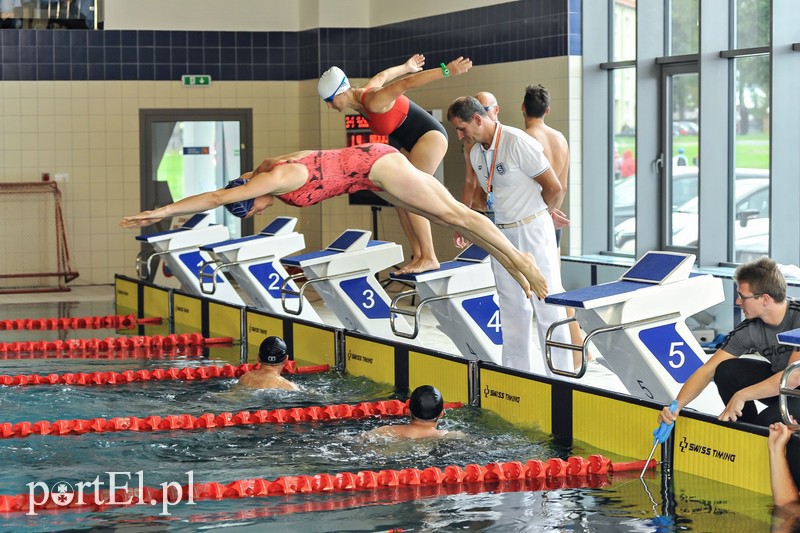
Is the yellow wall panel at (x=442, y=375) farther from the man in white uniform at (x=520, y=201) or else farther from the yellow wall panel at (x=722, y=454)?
the yellow wall panel at (x=722, y=454)

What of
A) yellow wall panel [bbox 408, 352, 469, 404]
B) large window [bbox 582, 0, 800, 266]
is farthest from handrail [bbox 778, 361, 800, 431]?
large window [bbox 582, 0, 800, 266]

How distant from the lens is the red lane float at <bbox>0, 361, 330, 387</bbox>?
7.36 metres

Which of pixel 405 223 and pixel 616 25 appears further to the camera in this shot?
pixel 616 25

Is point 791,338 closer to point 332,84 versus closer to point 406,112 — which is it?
point 332,84

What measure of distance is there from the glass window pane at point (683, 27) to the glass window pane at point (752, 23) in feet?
1.75

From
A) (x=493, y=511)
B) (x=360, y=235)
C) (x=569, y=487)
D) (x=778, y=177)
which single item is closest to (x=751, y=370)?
(x=569, y=487)

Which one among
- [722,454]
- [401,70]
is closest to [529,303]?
[401,70]

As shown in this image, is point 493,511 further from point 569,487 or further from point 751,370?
point 751,370

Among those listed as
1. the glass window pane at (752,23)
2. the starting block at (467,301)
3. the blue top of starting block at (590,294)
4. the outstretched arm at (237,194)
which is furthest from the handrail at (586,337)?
the glass window pane at (752,23)

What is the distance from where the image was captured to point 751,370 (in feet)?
15.2

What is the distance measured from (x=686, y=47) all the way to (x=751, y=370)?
252 inches

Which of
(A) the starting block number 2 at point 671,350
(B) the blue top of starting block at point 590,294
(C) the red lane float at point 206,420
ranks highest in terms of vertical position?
(B) the blue top of starting block at point 590,294

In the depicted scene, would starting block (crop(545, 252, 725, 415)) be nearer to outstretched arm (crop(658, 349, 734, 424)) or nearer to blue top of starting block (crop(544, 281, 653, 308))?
blue top of starting block (crop(544, 281, 653, 308))

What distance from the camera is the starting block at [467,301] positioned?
686 cm
